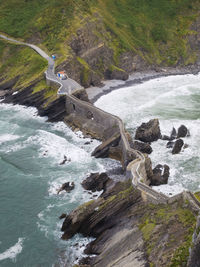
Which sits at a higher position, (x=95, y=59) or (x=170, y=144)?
(x=95, y=59)

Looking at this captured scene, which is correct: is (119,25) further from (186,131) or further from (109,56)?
(186,131)

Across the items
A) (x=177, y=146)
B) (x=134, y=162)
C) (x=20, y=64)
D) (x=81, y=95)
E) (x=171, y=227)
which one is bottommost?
(x=177, y=146)

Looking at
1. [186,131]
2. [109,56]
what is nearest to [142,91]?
[109,56]

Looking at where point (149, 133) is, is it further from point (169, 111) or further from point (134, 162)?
point (169, 111)

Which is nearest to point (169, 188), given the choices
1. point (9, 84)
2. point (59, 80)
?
point (59, 80)

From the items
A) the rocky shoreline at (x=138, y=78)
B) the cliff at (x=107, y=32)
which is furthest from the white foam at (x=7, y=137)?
the cliff at (x=107, y=32)

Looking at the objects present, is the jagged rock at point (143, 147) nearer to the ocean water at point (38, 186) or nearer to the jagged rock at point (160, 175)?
the ocean water at point (38, 186)
